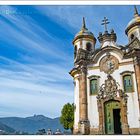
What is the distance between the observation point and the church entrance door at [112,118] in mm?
15883

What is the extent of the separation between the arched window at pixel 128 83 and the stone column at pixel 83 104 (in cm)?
290

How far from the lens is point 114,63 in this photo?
16.9 metres

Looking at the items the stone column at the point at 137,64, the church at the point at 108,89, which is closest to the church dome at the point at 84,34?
the church at the point at 108,89

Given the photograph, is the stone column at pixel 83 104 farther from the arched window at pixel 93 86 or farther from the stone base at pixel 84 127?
the arched window at pixel 93 86

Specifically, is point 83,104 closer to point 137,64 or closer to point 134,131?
point 134,131

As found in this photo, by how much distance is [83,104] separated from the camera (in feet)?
53.9

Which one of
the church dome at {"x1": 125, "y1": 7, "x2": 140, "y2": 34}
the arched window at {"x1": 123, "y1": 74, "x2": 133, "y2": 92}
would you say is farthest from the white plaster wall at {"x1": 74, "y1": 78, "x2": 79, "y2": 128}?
the church dome at {"x1": 125, "y1": 7, "x2": 140, "y2": 34}

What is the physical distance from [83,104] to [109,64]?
3.58 metres

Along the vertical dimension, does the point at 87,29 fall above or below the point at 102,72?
above

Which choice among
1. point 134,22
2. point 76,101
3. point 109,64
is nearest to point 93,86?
point 76,101

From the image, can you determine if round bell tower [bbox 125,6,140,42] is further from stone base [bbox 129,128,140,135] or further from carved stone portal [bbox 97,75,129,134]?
stone base [bbox 129,128,140,135]

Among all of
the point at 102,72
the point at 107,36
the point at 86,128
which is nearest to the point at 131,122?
the point at 86,128
